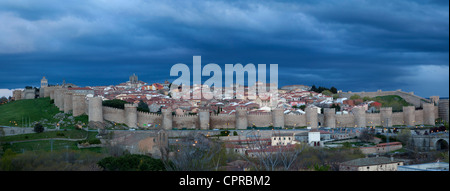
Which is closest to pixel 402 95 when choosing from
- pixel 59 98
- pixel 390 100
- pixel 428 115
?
pixel 390 100

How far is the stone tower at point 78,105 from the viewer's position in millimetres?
34500

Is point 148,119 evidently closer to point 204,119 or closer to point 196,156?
point 204,119

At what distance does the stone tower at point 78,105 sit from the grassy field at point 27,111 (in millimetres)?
1335

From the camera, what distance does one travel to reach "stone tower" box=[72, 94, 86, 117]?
34.5 metres

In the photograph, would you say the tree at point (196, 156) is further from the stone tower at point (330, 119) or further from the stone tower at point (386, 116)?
the stone tower at point (386, 116)

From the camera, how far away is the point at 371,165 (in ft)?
71.9

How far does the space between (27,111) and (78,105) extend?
6573 mm

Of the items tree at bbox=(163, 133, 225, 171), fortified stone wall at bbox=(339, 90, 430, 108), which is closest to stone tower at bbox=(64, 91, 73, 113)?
tree at bbox=(163, 133, 225, 171)

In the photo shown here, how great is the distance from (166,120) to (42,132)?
765 cm

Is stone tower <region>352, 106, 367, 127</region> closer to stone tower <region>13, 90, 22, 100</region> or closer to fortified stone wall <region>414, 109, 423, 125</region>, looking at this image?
fortified stone wall <region>414, 109, 423, 125</region>

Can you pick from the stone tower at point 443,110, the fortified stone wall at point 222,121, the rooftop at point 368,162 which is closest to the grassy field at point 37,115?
the fortified stone wall at point 222,121

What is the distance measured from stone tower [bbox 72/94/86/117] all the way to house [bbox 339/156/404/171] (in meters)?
Result: 18.7

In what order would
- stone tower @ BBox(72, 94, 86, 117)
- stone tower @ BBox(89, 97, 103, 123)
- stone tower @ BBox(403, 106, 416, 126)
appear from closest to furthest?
stone tower @ BBox(89, 97, 103, 123) → stone tower @ BBox(72, 94, 86, 117) → stone tower @ BBox(403, 106, 416, 126)

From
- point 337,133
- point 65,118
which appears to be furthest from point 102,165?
point 337,133
